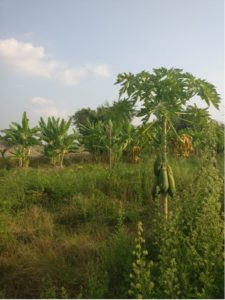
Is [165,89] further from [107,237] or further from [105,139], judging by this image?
[105,139]

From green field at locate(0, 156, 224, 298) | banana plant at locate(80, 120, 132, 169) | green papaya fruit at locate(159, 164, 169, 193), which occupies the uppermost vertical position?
banana plant at locate(80, 120, 132, 169)

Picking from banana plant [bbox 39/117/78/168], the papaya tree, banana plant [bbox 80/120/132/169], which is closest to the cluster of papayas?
the papaya tree

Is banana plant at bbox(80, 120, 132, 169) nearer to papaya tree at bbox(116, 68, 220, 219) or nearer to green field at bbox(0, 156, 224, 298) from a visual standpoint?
green field at bbox(0, 156, 224, 298)

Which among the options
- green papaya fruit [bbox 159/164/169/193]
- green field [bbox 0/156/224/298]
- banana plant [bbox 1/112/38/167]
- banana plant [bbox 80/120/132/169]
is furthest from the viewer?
banana plant [bbox 1/112/38/167]

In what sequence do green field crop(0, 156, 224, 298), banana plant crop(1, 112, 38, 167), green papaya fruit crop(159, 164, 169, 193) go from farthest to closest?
banana plant crop(1, 112, 38, 167) → green papaya fruit crop(159, 164, 169, 193) → green field crop(0, 156, 224, 298)

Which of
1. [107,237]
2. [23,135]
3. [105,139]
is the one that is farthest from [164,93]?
[23,135]

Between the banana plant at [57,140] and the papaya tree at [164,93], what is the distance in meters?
8.44

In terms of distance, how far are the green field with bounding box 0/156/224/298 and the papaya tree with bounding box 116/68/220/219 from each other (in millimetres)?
318

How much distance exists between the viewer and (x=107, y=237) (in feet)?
13.9

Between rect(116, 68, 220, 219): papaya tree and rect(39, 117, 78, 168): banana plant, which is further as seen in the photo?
rect(39, 117, 78, 168): banana plant

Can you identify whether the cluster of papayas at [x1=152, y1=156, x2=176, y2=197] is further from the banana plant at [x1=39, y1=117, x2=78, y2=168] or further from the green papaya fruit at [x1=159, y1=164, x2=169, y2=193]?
the banana plant at [x1=39, y1=117, x2=78, y2=168]

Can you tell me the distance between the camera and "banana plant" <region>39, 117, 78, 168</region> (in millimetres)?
12164

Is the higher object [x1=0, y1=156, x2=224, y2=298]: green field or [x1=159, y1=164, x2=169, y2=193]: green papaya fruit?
[x1=159, y1=164, x2=169, y2=193]: green papaya fruit

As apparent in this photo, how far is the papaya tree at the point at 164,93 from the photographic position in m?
3.62
